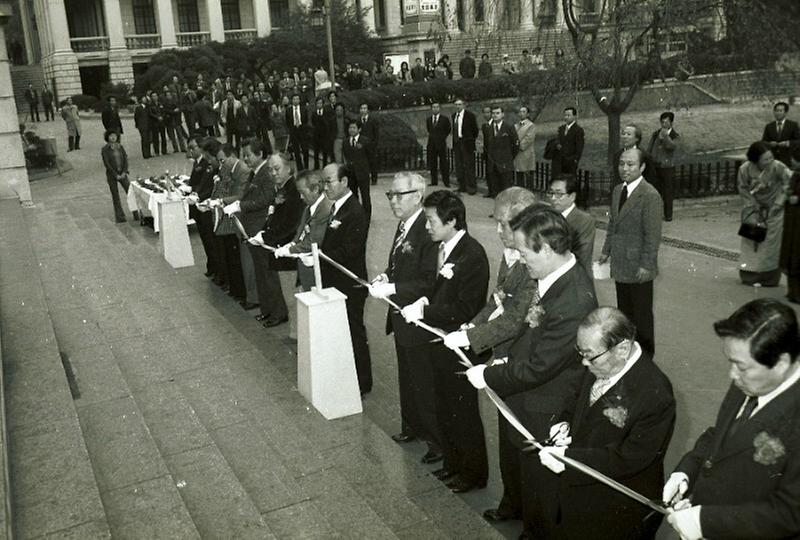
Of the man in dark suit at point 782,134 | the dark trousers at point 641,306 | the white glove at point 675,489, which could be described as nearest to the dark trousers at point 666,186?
the man in dark suit at point 782,134

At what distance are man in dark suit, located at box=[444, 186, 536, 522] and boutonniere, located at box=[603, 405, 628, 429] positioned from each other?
881mm

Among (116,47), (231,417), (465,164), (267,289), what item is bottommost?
(231,417)

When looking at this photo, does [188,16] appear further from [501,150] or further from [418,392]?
[418,392]

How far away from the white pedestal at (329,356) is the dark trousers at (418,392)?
0.60 meters

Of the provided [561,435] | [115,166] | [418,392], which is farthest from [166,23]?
[561,435]

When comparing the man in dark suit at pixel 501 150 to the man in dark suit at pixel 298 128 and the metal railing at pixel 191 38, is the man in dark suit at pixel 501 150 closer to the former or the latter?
the man in dark suit at pixel 298 128

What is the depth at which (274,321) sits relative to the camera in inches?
374

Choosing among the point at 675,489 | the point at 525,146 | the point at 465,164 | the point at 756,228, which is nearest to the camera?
the point at 675,489

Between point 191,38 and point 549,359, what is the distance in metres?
57.1

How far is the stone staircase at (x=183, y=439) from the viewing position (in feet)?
16.4

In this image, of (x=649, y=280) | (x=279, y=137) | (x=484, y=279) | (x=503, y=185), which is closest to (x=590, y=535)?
(x=484, y=279)

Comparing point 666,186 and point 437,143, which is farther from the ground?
point 437,143

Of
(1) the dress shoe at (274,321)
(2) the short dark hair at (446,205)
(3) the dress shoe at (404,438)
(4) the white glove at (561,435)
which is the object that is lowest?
(3) the dress shoe at (404,438)

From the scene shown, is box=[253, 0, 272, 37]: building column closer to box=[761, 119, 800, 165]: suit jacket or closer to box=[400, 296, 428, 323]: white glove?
box=[761, 119, 800, 165]: suit jacket
